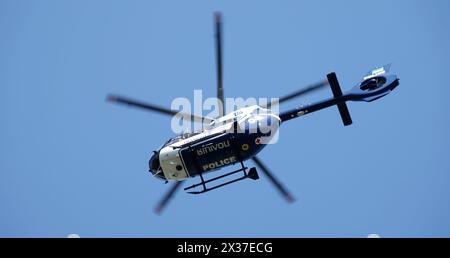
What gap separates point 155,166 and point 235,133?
267 centimetres

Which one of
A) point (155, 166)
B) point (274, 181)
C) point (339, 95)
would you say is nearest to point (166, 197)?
point (155, 166)

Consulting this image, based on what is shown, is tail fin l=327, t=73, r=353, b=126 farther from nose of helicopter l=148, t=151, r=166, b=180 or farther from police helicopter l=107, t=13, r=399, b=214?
nose of helicopter l=148, t=151, r=166, b=180

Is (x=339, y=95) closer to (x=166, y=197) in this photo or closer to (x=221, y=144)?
(x=221, y=144)

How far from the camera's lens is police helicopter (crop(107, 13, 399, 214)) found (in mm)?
18219

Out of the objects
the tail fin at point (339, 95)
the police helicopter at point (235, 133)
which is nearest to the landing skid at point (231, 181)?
the police helicopter at point (235, 133)

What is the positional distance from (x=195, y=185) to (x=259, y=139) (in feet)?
6.94

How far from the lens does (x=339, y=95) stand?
18.8 meters

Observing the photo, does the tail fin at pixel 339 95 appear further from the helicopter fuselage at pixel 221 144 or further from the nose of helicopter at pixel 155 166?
the nose of helicopter at pixel 155 166

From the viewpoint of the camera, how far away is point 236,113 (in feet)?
60.9

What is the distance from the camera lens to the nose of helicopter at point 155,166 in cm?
1931

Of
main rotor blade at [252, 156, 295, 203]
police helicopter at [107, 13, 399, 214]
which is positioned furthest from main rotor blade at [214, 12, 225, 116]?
main rotor blade at [252, 156, 295, 203]
